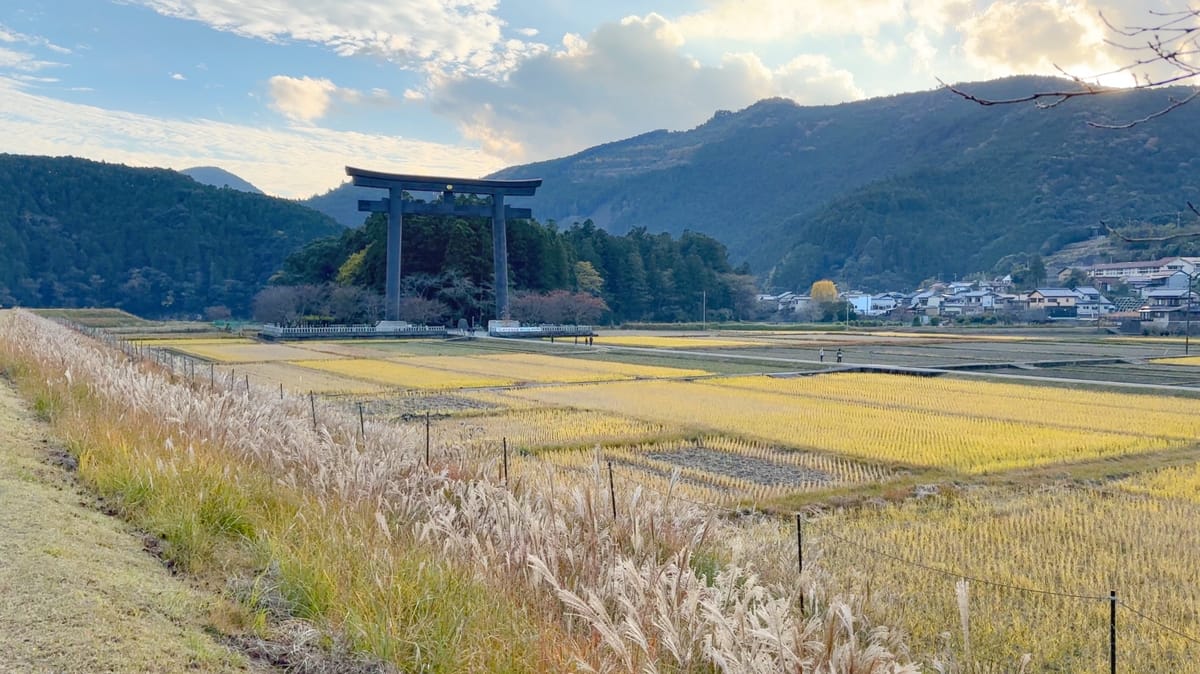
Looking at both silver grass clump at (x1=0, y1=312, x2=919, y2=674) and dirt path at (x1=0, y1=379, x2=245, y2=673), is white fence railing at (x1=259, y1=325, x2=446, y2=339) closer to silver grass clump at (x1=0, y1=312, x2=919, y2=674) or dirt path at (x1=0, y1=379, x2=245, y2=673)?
silver grass clump at (x1=0, y1=312, x2=919, y2=674)

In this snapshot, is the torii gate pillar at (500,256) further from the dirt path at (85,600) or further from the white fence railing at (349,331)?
the dirt path at (85,600)

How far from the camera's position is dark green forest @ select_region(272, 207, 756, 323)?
61594 millimetres

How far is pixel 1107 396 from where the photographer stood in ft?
66.7

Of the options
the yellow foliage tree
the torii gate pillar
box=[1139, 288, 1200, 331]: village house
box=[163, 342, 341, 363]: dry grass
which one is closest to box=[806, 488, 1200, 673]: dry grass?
box=[163, 342, 341, 363]: dry grass

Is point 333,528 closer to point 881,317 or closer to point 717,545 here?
point 717,545

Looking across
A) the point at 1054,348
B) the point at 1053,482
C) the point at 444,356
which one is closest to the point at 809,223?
the point at 1054,348

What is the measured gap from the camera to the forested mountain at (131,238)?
84.9m

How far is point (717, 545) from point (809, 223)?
5744 inches

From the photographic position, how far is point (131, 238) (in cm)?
9112

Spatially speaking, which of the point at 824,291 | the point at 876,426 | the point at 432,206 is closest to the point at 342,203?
the point at 824,291

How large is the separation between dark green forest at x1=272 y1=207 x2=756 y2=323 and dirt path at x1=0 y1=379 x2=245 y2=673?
177ft

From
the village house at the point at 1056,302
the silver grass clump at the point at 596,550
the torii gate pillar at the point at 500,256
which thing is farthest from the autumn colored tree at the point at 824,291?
the silver grass clump at the point at 596,550

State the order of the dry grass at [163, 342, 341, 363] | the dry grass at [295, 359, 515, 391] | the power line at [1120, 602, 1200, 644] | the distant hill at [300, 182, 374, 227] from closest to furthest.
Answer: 1. the power line at [1120, 602, 1200, 644]
2. the dry grass at [295, 359, 515, 391]
3. the dry grass at [163, 342, 341, 363]
4. the distant hill at [300, 182, 374, 227]

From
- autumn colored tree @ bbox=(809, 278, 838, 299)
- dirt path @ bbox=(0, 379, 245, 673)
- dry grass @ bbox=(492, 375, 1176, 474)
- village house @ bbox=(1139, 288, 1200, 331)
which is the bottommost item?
dry grass @ bbox=(492, 375, 1176, 474)
